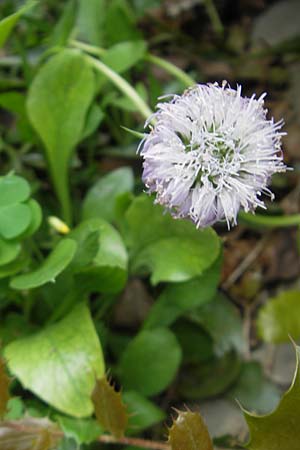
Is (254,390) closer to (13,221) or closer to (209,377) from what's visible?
(209,377)

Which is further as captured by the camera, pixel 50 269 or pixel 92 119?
pixel 92 119

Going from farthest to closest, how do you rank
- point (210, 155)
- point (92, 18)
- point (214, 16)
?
point (214, 16)
point (92, 18)
point (210, 155)

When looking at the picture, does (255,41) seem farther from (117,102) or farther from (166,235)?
(166,235)

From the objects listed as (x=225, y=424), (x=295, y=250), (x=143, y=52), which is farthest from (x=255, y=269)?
(x=143, y=52)

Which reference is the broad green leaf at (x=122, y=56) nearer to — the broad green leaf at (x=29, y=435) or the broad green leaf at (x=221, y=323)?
the broad green leaf at (x=221, y=323)

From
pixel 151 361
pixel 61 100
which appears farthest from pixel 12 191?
pixel 151 361
